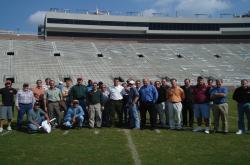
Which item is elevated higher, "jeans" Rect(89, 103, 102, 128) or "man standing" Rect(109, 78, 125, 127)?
"man standing" Rect(109, 78, 125, 127)

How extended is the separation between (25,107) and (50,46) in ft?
124

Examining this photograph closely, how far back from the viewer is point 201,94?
38.0ft

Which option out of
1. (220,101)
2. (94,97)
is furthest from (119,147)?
(220,101)

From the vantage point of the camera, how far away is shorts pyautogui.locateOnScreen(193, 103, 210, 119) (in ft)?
37.9

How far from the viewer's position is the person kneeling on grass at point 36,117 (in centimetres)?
1145

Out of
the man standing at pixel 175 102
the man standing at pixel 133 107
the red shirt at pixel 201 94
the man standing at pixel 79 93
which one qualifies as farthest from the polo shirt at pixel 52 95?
the red shirt at pixel 201 94

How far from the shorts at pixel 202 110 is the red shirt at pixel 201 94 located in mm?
134

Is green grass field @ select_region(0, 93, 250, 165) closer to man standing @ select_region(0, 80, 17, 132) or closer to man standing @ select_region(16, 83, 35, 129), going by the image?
man standing @ select_region(0, 80, 17, 132)

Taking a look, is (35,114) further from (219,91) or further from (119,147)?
(219,91)

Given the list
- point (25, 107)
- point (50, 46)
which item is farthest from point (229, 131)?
point (50, 46)

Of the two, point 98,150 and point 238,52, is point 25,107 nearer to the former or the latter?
point 98,150

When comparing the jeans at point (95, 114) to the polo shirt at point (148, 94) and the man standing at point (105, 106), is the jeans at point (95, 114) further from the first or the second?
the polo shirt at point (148, 94)

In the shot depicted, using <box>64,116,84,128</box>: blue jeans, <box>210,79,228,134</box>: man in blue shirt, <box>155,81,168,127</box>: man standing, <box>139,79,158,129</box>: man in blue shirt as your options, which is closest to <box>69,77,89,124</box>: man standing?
<box>64,116,84,128</box>: blue jeans

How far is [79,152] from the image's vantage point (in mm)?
8281
